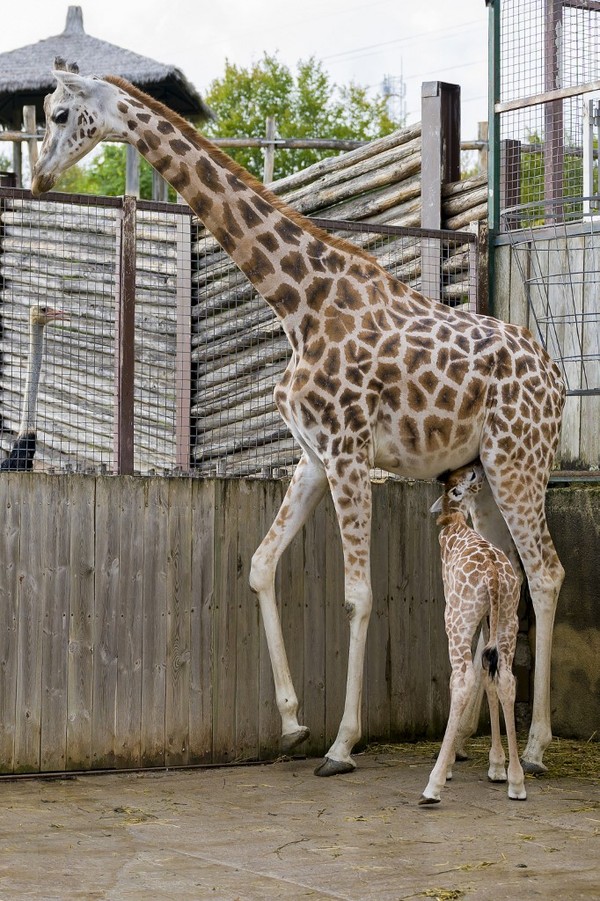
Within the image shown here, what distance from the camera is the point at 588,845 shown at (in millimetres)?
5434

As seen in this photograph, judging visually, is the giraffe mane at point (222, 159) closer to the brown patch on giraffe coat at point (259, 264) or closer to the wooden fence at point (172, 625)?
the brown patch on giraffe coat at point (259, 264)

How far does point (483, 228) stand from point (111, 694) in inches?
156

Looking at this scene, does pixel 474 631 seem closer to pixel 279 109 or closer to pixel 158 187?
pixel 158 187

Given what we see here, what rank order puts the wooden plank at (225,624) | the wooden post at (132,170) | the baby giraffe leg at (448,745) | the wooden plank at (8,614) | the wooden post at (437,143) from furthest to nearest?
1. the wooden post at (132,170)
2. the wooden post at (437,143)
3. the wooden plank at (225,624)
4. the wooden plank at (8,614)
5. the baby giraffe leg at (448,745)

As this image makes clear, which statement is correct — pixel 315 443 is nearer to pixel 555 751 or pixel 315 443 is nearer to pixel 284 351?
pixel 284 351

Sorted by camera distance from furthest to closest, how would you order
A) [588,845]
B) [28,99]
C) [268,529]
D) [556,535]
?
1. [28,99]
2. [556,535]
3. [268,529]
4. [588,845]

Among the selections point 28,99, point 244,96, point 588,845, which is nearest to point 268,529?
point 588,845

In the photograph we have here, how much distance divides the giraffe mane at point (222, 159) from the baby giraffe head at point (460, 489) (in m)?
1.31

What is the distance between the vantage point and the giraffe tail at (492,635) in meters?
6.31

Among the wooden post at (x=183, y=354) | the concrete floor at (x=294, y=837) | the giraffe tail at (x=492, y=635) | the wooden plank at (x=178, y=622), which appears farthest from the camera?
the wooden post at (x=183, y=354)

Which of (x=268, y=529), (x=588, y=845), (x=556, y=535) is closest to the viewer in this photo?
(x=588, y=845)

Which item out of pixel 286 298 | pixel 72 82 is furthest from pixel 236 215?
pixel 72 82

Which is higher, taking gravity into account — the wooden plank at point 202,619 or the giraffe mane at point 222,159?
the giraffe mane at point 222,159

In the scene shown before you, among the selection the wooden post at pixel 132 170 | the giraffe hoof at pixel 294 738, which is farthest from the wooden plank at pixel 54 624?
the wooden post at pixel 132 170
